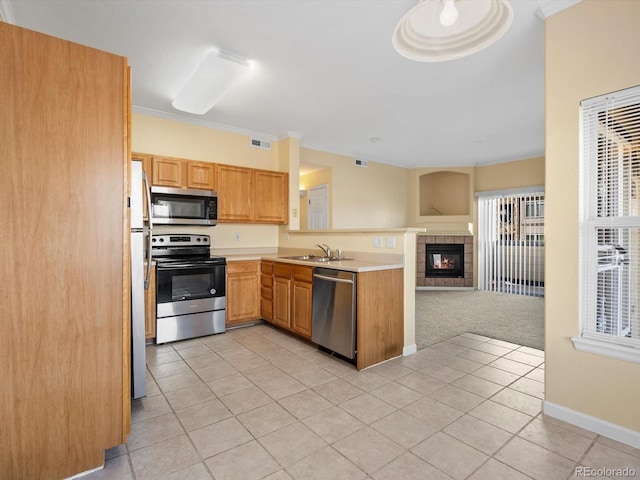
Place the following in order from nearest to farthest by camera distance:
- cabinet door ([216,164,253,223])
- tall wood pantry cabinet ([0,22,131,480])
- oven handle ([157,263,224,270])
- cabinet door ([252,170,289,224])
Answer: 1. tall wood pantry cabinet ([0,22,131,480])
2. oven handle ([157,263,224,270])
3. cabinet door ([216,164,253,223])
4. cabinet door ([252,170,289,224])

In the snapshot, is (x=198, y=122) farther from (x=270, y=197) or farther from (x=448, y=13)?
(x=448, y=13)

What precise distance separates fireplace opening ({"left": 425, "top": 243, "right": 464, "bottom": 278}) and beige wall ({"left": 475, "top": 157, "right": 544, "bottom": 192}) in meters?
1.45

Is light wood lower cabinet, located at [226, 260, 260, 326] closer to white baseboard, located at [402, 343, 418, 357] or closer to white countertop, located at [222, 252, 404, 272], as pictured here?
white countertop, located at [222, 252, 404, 272]

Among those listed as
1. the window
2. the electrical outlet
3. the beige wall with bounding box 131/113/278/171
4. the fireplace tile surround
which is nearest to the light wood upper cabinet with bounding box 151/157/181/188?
the beige wall with bounding box 131/113/278/171

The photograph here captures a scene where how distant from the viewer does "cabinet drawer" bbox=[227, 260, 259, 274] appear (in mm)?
4139

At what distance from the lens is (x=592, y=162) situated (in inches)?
79.4

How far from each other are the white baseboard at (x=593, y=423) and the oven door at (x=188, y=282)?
334 centimetres

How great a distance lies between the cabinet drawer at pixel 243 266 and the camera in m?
4.14

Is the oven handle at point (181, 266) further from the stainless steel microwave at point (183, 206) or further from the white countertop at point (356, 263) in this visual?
the stainless steel microwave at point (183, 206)

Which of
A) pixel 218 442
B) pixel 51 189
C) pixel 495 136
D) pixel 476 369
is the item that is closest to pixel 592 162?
pixel 476 369

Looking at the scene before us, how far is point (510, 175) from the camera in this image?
22.5 ft

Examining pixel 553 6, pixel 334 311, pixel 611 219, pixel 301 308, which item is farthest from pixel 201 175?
pixel 611 219

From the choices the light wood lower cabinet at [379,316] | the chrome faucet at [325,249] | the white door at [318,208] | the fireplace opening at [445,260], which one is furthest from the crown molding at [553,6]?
the fireplace opening at [445,260]

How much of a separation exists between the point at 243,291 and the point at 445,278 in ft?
16.3
